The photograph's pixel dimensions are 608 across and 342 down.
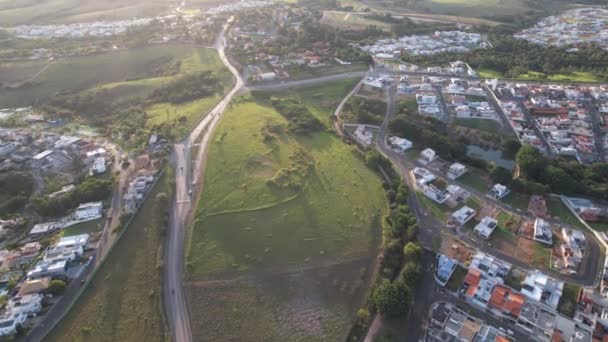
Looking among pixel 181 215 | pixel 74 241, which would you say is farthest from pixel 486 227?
pixel 74 241

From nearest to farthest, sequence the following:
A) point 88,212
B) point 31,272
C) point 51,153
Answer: point 31,272 → point 88,212 → point 51,153

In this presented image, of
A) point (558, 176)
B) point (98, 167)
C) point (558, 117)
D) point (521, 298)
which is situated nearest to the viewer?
point (521, 298)

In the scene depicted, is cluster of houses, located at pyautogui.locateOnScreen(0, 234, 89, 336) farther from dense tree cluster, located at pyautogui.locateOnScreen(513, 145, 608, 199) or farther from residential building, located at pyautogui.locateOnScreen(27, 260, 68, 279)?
dense tree cluster, located at pyautogui.locateOnScreen(513, 145, 608, 199)

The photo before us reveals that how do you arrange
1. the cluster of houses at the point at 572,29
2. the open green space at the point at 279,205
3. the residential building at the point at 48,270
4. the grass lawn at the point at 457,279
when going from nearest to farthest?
the grass lawn at the point at 457,279
the residential building at the point at 48,270
the open green space at the point at 279,205
the cluster of houses at the point at 572,29

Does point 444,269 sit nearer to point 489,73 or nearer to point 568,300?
A: point 568,300

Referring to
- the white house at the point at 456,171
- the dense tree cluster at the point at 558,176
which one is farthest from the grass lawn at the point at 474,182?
the dense tree cluster at the point at 558,176

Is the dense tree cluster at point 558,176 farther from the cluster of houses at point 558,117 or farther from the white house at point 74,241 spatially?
the white house at point 74,241
